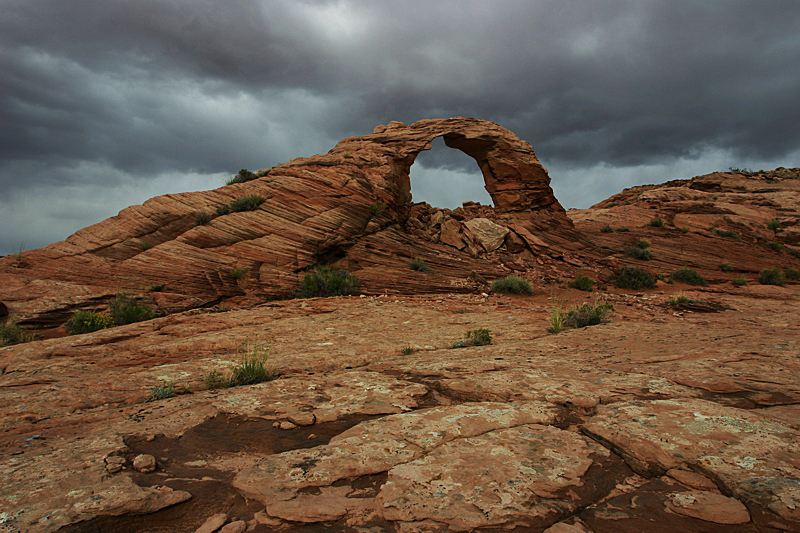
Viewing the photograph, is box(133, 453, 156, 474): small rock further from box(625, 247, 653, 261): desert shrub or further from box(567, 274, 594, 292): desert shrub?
box(625, 247, 653, 261): desert shrub

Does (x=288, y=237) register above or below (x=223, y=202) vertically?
below

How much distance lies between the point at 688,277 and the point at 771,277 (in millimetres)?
4793

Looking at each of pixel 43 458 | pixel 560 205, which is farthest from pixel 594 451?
pixel 560 205

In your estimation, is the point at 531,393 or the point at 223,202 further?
the point at 223,202

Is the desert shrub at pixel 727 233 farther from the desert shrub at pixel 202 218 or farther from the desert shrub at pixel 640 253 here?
the desert shrub at pixel 202 218

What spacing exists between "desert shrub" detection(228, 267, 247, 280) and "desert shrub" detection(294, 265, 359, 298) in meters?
1.96

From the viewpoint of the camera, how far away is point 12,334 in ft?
29.9

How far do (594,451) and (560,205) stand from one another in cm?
2338

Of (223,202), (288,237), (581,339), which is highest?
(223,202)

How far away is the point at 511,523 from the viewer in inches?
83.8

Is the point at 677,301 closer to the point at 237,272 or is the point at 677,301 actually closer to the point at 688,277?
the point at 688,277

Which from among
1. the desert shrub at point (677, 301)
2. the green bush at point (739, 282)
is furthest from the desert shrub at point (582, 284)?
the green bush at point (739, 282)

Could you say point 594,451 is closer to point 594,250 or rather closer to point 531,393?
point 531,393

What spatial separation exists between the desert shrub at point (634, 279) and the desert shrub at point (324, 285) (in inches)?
520
